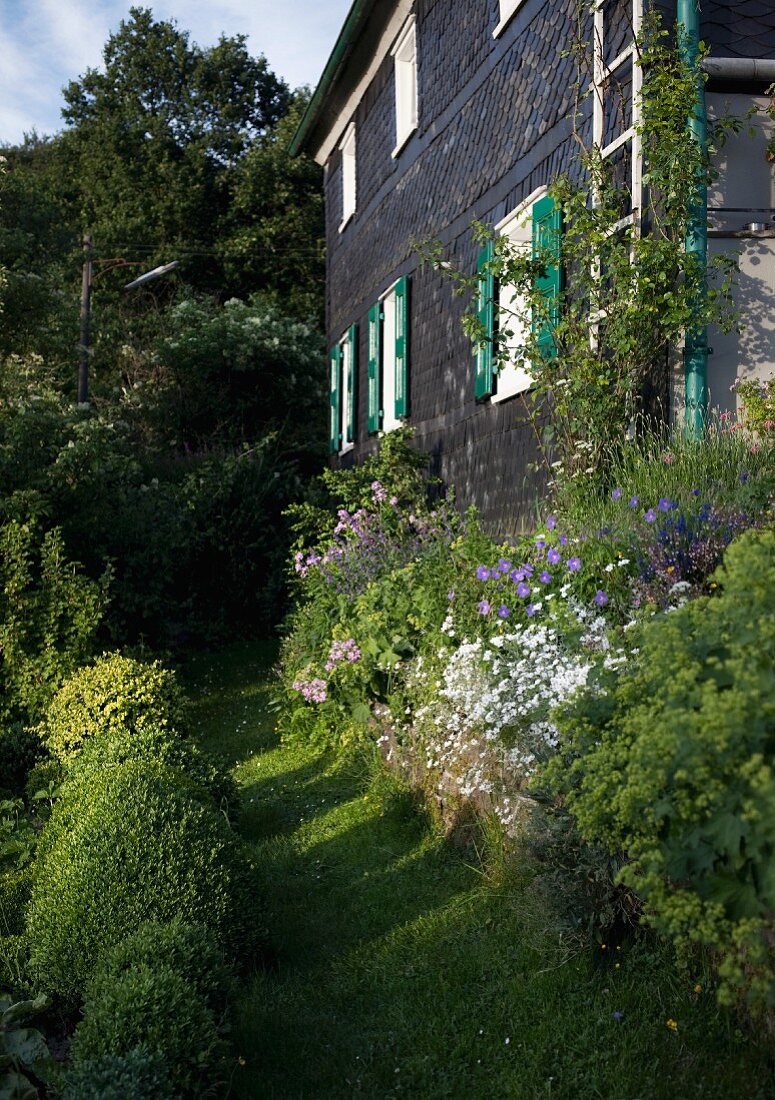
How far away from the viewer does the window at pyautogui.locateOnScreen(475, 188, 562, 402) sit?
299 inches

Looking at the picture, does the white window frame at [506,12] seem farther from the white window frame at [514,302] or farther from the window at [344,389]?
the window at [344,389]

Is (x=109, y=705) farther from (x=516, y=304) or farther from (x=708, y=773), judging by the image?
(x=708, y=773)

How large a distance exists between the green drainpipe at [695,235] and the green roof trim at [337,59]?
6.90 metres

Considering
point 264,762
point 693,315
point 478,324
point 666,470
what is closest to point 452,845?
point 666,470

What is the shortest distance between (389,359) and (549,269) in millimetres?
5469

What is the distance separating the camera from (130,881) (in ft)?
13.8

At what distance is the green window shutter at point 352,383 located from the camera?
50.6ft

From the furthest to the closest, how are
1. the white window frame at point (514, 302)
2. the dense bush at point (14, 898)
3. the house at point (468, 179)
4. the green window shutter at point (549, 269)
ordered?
the white window frame at point (514, 302) → the green window shutter at point (549, 269) → the house at point (468, 179) → the dense bush at point (14, 898)

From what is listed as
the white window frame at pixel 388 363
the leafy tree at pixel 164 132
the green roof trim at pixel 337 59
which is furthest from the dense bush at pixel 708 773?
the leafy tree at pixel 164 132

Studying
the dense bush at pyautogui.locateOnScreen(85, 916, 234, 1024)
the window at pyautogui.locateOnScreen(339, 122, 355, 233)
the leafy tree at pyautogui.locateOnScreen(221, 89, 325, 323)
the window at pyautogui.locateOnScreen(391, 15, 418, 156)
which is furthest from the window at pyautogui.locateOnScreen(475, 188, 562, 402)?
the leafy tree at pyautogui.locateOnScreen(221, 89, 325, 323)

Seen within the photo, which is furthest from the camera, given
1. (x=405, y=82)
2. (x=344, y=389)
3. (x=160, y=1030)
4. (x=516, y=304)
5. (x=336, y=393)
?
(x=336, y=393)

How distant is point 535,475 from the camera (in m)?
8.45

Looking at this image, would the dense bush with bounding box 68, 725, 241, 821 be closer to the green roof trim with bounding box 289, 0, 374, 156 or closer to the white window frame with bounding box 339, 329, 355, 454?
the green roof trim with bounding box 289, 0, 374, 156

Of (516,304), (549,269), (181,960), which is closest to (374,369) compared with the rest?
(516,304)
